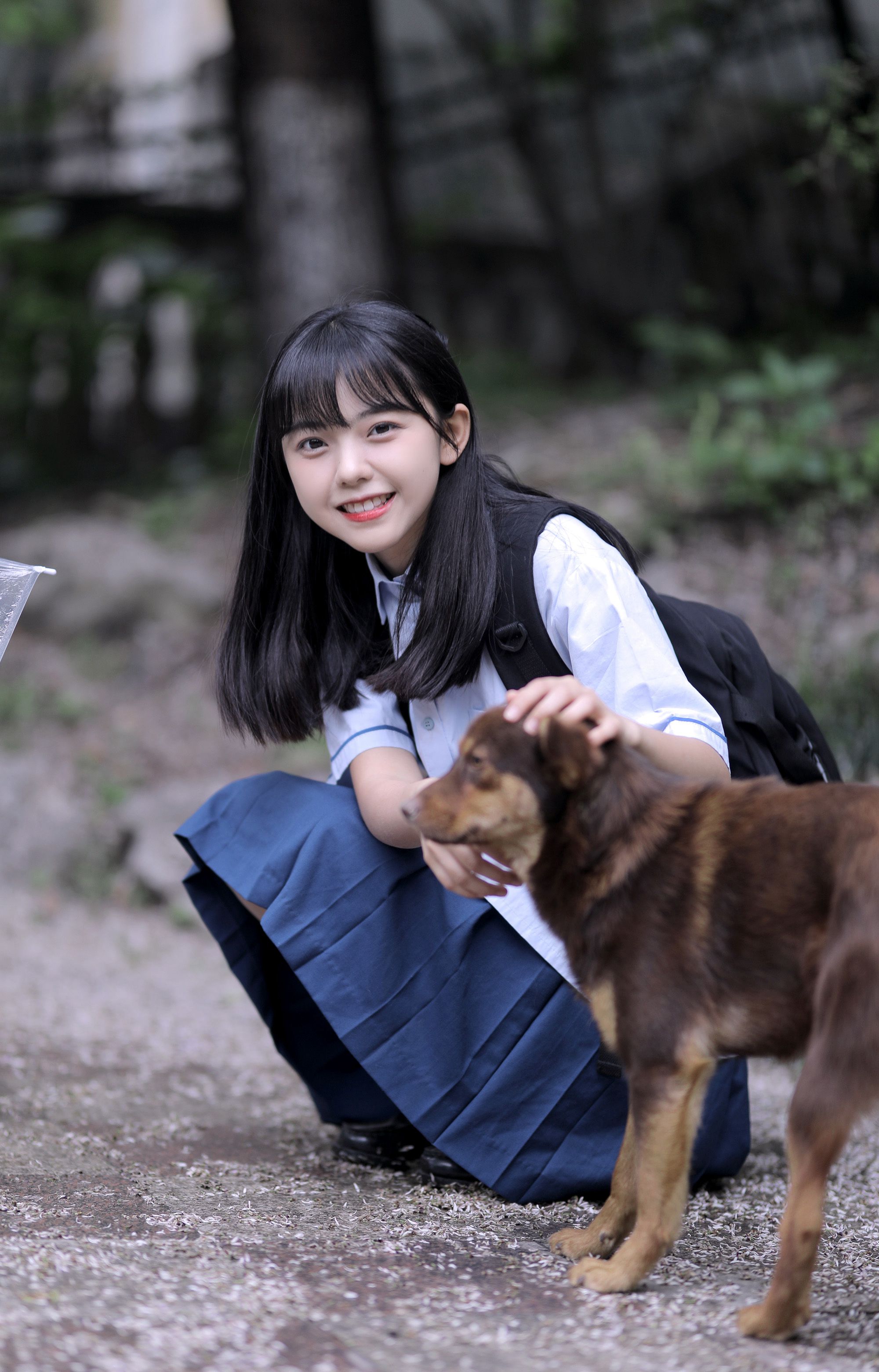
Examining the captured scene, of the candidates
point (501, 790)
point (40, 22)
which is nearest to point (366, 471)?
point (501, 790)

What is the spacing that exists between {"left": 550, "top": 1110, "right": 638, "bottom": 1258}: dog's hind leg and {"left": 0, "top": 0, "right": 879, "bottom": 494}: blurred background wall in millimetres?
5221

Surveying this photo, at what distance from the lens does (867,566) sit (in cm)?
643

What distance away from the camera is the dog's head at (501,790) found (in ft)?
7.75

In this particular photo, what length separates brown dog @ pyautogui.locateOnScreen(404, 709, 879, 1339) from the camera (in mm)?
2111

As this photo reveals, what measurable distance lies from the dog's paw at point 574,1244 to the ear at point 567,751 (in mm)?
985

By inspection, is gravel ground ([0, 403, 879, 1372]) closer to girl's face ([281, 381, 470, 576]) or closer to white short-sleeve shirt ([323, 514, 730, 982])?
white short-sleeve shirt ([323, 514, 730, 982])

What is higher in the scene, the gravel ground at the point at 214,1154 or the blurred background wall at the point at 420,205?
the blurred background wall at the point at 420,205

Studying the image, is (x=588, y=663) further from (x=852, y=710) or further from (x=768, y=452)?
(x=768, y=452)

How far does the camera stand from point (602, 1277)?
239 cm

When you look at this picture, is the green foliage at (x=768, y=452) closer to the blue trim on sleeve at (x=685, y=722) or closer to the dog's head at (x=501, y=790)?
the blue trim on sleeve at (x=685, y=722)

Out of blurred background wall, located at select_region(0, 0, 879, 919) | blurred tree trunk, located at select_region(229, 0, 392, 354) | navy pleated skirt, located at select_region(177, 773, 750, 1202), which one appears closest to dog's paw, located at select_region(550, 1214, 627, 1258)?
navy pleated skirt, located at select_region(177, 773, 750, 1202)

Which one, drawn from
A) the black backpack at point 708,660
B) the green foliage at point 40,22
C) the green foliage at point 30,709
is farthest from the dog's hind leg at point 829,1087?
the green foliage at point 40,22

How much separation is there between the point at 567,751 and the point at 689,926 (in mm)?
389

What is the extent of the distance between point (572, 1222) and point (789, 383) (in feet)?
17.8
